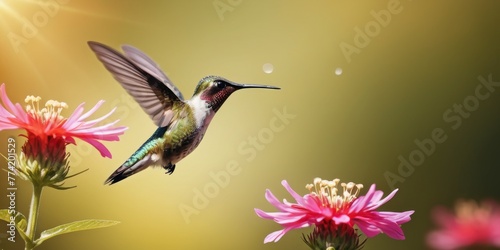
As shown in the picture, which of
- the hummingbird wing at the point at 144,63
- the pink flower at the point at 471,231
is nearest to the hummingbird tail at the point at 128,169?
the hummingbird wing at the point at 144,63

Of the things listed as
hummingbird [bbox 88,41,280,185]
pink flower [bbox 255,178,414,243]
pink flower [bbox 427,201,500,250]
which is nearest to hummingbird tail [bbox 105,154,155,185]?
hummingbird [bbox 88,41,280,185]

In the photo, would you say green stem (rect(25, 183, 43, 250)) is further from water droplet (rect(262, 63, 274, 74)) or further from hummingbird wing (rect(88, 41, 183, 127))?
water droplet (rect(262, 63, 274, 74))

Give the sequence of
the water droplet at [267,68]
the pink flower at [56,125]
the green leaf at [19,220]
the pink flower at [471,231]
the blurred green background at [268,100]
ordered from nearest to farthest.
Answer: the green leaf at [19,220] < the pink flower at [56,125] < the pink flower at [471,231] < the blurred green background at [268,100] < the water droplet at [267,68]

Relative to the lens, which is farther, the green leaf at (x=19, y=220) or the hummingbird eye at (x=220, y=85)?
the hummingbird eye at (x=220, y=85)

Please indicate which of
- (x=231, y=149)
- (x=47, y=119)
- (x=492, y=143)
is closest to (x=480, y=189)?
(x=492, y=143)

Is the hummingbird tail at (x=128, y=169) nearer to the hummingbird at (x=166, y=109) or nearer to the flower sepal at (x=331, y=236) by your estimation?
the hummingbird at (x=166, y=109)

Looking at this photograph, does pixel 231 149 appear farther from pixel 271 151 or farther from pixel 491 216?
pixel 491 216
